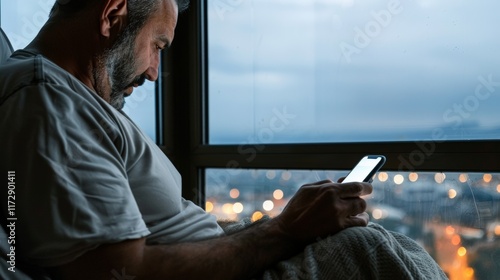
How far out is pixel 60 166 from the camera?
0.73 metres

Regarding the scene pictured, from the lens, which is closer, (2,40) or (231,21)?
(2,40)

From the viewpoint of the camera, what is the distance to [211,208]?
2.10 meters

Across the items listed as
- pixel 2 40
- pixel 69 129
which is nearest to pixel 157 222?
pixel 69 129

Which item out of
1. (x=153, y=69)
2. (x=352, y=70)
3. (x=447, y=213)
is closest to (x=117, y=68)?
(x=153, y=69)

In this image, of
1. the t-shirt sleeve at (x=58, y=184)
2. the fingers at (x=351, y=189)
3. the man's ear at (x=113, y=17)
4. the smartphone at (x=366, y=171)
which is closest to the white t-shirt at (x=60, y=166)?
the t-shirt sleeve at (x=58, y=184)

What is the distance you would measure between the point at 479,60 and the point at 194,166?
1.10 m

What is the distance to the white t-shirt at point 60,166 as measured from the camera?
716 millimetres

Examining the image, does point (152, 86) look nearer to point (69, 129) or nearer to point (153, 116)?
point (153, 116)

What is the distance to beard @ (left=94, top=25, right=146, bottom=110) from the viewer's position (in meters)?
1.06

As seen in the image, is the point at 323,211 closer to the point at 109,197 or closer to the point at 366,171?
the point at 366,171

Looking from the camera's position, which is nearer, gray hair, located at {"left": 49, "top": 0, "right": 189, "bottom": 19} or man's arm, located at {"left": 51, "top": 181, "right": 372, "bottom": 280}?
man's arm, located at {"left": 51, "top": 181, "right": 372, "bottom": 280}

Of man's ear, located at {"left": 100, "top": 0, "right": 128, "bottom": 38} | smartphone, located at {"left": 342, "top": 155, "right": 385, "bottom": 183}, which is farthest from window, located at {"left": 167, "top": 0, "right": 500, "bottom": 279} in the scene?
man's ear, located at {"left": 100, "top": 0, "right": 128, "bottom": 38}

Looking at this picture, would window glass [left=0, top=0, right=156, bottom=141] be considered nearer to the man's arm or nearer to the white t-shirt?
the white t-shirt

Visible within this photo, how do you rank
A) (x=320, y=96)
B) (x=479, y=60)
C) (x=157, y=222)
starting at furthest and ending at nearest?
(x=320, y=96)
(x=479, y=60)
(x=157, y=222)
